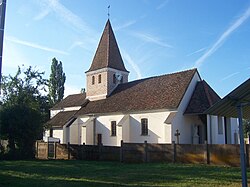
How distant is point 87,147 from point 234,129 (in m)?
18.6

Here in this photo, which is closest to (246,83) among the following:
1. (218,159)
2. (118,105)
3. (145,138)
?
(218,159)

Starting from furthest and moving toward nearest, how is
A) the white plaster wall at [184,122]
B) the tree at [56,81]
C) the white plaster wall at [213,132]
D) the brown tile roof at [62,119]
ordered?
the tree at [56,81], the brown tile roof at [62,119], the white plaster wall at [184,122], the white plaster wall at [213,132]

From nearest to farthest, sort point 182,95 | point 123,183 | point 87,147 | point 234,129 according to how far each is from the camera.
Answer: point 123,183, point 87,147, point 182,95, point 234,129

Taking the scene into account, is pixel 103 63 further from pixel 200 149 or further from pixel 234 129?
pixel 200 149

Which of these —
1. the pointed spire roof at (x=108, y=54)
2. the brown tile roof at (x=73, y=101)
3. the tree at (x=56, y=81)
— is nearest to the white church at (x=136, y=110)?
the pointed spire roof at (x=108, y=54)

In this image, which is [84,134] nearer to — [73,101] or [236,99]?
[73,101]

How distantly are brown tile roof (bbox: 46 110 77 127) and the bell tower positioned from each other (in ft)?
12.7

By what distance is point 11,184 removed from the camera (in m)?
13.9

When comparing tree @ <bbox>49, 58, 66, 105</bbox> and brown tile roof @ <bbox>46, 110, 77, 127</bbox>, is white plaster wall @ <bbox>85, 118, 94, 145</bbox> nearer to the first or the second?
brown tile roof @ <bbox>46, 110, 77, 127</bbox>

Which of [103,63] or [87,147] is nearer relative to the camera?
[87,147]

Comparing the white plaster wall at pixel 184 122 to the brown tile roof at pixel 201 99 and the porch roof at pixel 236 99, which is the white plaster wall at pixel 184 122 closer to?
the brown tile roof at pixel 201 99

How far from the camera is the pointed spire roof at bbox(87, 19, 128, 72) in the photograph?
4544 centimetres

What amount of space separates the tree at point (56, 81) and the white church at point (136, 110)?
21.7 metres

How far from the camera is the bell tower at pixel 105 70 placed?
44500 mm
